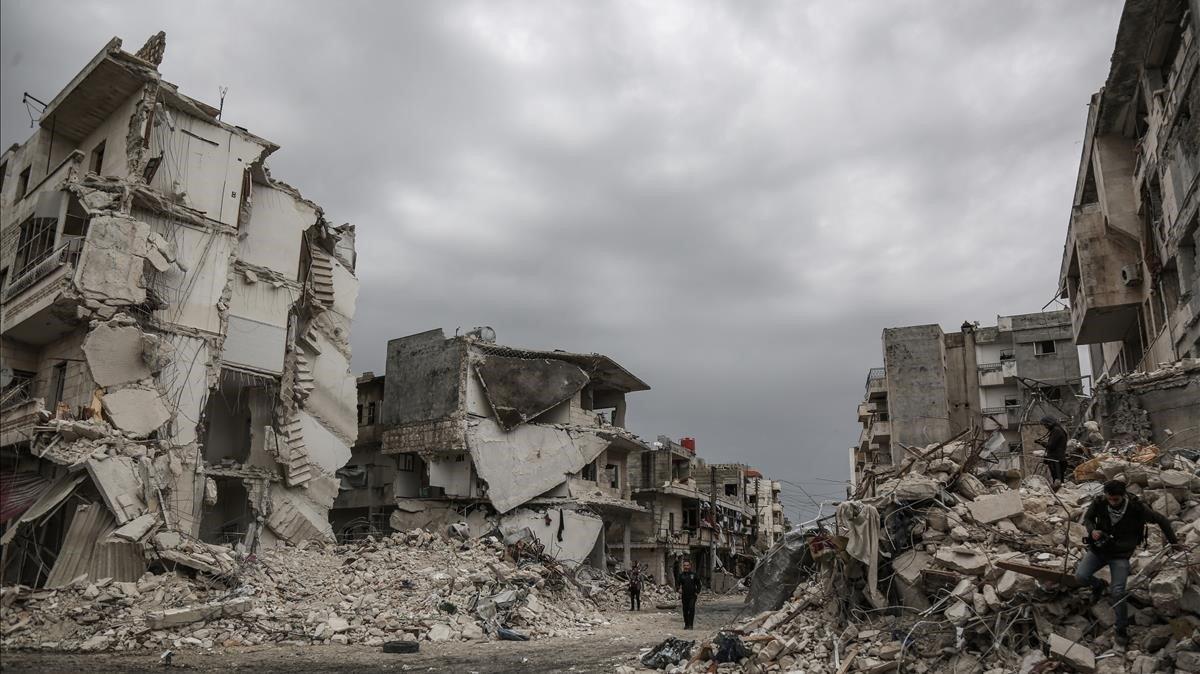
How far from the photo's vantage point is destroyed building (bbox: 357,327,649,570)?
30.8 meters

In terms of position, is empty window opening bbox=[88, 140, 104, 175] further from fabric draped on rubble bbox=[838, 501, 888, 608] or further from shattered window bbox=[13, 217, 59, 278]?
fabric draped on rubble bbox=[838, 501, 888, 608]

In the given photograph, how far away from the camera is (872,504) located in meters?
11.0

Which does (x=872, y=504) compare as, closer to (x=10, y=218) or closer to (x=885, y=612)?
(x=885, y=612)

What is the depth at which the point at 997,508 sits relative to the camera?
10.2m

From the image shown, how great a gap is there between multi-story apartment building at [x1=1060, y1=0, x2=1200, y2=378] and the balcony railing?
76.7 ft

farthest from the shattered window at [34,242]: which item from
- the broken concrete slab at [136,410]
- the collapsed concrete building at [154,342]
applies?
the broken concrete slab at [136,410]

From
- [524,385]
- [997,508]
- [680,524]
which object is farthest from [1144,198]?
[680,524]

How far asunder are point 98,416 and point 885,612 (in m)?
16.3

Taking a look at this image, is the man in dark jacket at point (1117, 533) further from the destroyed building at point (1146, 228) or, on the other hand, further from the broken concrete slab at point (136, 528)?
the broken concrete slab at point (136, 528)

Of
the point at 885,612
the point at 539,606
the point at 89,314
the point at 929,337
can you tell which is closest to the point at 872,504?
the point at 885,612

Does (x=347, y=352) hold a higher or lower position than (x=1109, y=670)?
higher

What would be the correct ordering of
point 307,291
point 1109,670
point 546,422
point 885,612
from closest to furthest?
1. point 1109,670
2. point 885,612
3. point 307,291
4. point 546,422

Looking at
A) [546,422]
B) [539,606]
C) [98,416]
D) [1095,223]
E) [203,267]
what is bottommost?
[539,606]

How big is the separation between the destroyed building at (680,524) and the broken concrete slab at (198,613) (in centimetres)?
2245
